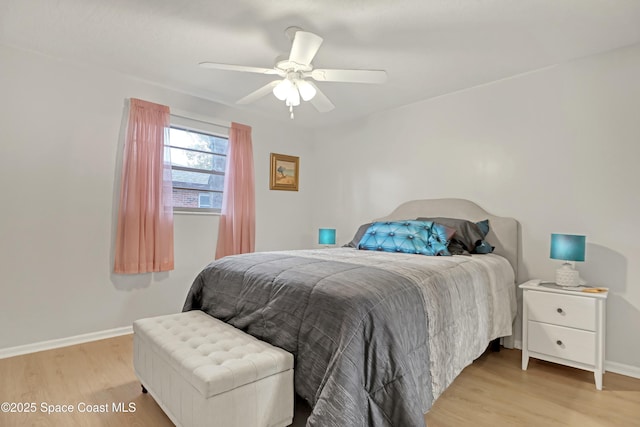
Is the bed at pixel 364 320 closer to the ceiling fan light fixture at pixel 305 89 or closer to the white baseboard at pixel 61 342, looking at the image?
the ceiling fan light fixture at pixel 305 89

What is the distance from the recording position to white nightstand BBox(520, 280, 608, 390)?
215 cm

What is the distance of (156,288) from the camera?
3289mm

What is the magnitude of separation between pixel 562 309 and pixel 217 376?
2.26m

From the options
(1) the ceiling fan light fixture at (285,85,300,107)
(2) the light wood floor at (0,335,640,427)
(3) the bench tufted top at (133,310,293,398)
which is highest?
(1) the ceiling fan light fixture at (285,85,300,107)

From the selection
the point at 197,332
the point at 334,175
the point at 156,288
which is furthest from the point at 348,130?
the point at 197,332

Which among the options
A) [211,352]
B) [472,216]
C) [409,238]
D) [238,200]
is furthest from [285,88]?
[472,216]

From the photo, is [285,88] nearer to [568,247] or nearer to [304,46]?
[304,46]

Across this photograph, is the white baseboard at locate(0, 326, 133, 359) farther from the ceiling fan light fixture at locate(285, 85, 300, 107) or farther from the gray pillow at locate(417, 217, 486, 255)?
the gray pillow at locate(417, 217, 486, 255)

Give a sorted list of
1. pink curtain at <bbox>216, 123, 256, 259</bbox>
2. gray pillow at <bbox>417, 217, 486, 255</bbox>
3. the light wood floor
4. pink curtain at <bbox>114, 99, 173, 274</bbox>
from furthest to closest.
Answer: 1. pink curtain at <bbox>216, 123, 256, 259</bbox>
2. pink curtain at <bbox>114, 99, 173, 274</bbox>
3. gray pillow at <bbox>417, 217, 486, 255</bbox>
4. the light wood floor

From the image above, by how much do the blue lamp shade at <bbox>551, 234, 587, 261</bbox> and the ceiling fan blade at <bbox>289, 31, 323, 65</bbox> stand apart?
6.83 ft

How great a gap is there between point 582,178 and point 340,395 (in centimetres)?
253


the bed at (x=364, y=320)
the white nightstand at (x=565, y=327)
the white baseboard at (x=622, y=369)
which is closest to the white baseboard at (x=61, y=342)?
the bed at (x=364, y=320)

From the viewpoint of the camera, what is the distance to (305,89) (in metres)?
2.25

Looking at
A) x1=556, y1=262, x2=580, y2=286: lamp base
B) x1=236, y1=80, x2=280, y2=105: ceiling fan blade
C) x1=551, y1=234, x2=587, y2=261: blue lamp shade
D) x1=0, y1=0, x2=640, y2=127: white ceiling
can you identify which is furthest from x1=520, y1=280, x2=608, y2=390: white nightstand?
x1=236, y1=80, x2=280, y2=105: ceiling fan blade
